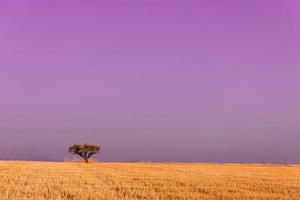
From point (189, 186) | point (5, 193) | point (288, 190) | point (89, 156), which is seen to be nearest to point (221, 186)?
point (189, 186)

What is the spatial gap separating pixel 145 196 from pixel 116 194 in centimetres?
130

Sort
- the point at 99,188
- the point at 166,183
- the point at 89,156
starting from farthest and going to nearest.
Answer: the point at 89,156
the point at 166,183
the point at 99,188

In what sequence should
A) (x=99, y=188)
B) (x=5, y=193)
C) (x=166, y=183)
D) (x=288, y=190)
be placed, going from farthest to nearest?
1. (x=166, y=183)
2. (x=288, y=190)
3. (x=99, y=188)
4. (x=5, y=193)

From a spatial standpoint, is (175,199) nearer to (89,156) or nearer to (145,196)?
(145,196)

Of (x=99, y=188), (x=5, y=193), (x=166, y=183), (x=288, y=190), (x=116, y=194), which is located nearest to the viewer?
(x=5, y=193)

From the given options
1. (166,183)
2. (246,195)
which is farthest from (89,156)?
(246,195)

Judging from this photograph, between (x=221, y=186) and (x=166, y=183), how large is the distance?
10.0ft

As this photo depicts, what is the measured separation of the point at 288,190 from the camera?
2638 cm

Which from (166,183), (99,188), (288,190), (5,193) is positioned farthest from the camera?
(166,183)

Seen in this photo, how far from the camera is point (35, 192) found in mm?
21547

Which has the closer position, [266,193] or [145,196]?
[145,196]

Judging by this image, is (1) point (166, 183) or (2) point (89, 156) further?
(2) point (89, 156)

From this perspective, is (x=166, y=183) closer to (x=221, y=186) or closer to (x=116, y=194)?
(x=221, y=186)

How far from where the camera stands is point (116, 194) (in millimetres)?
22141
